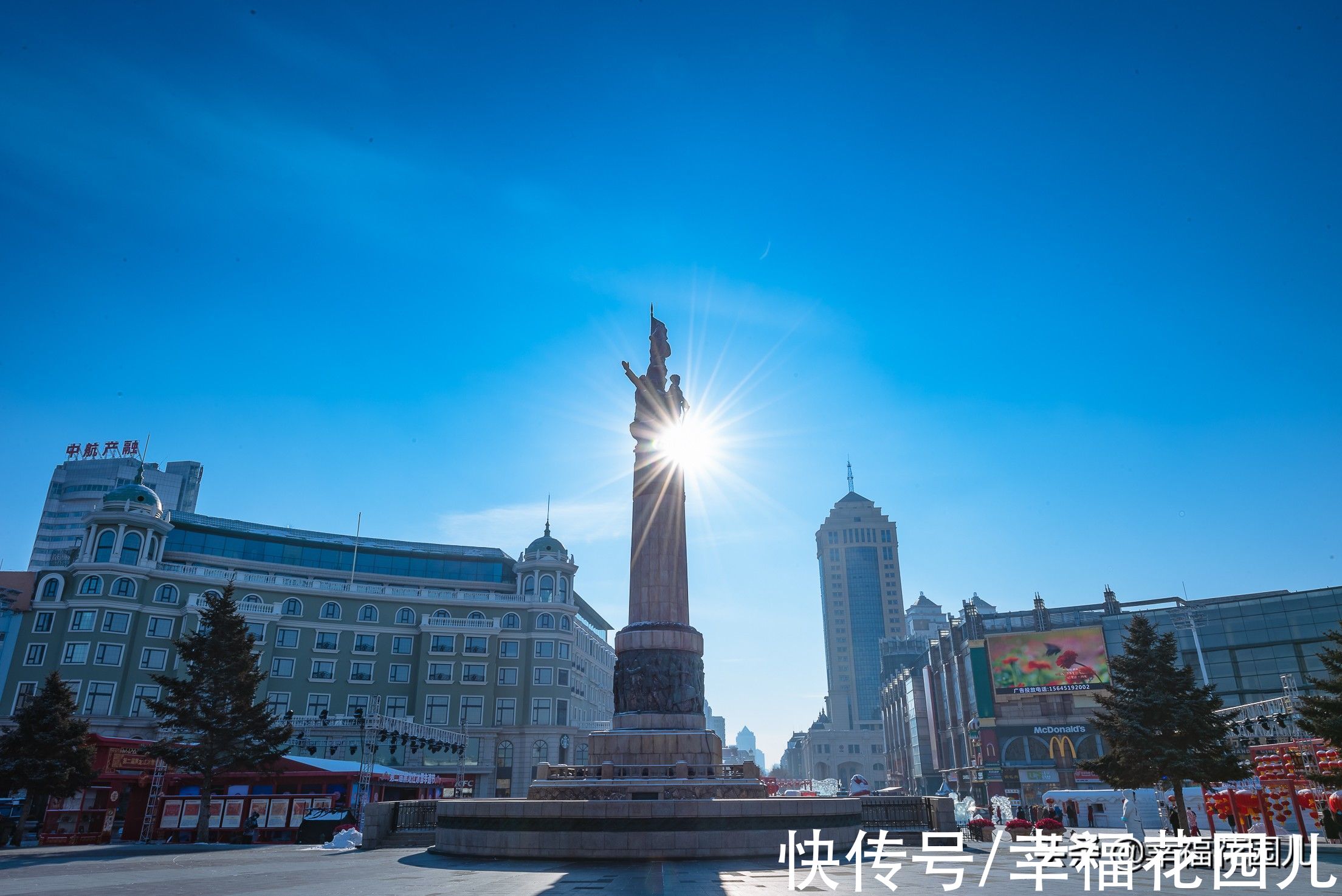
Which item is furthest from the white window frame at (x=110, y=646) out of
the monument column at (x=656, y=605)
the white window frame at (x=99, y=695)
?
the monument column at (x=656, y=605)

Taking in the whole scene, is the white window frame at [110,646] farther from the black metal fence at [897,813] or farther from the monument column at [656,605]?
the black metal fence at [897,813]

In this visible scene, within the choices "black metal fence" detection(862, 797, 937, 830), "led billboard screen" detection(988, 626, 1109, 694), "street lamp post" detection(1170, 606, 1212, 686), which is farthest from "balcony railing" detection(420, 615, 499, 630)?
"street lamp post" detection(1170, 606, 1212, 686)

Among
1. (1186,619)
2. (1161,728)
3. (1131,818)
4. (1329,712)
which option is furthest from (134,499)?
(1186,619)

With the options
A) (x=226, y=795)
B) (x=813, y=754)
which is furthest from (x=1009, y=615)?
(x=813, y=754)

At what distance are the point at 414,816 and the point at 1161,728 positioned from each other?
25.5 m

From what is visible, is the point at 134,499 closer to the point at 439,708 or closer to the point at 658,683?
the point at 439,708

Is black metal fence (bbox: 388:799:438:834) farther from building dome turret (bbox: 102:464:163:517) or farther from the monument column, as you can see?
building dome turret (bbox: 102:464:163:517)

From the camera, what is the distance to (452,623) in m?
64.7

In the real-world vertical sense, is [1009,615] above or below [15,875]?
above

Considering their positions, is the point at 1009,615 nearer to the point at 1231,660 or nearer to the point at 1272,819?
the point at 1231,660

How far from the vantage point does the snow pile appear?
25.9m

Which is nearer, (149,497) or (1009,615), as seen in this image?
(149,497)

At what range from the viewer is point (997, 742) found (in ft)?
234

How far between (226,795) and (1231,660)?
248 feet
